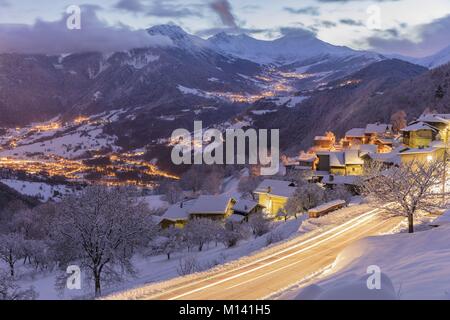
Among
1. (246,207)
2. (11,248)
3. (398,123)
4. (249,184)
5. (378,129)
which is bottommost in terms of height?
(11,248)

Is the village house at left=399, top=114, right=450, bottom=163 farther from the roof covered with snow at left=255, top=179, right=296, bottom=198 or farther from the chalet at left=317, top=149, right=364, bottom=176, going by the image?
the roof covered with snow at left=255, top=179, right=296, bottom=198

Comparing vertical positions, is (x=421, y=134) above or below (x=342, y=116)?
below

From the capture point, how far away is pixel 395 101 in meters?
133

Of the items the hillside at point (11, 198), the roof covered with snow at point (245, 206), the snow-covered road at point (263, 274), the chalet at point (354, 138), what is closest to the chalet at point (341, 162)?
the roof covered with snow at point (245, 206)

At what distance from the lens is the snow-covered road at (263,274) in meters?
18.9

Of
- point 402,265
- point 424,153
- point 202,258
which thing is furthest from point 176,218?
point 402,265

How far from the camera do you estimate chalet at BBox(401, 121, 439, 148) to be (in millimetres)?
69062

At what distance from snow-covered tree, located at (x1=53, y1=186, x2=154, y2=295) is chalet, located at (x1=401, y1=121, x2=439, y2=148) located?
172ft

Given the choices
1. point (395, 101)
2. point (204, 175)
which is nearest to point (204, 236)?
point (204, 175)

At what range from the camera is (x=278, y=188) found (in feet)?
234

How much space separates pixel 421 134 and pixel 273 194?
2573 cm

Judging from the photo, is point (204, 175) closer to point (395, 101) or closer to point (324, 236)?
point (395, 101)

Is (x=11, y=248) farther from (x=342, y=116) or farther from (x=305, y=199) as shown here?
(x=342, y=116)
